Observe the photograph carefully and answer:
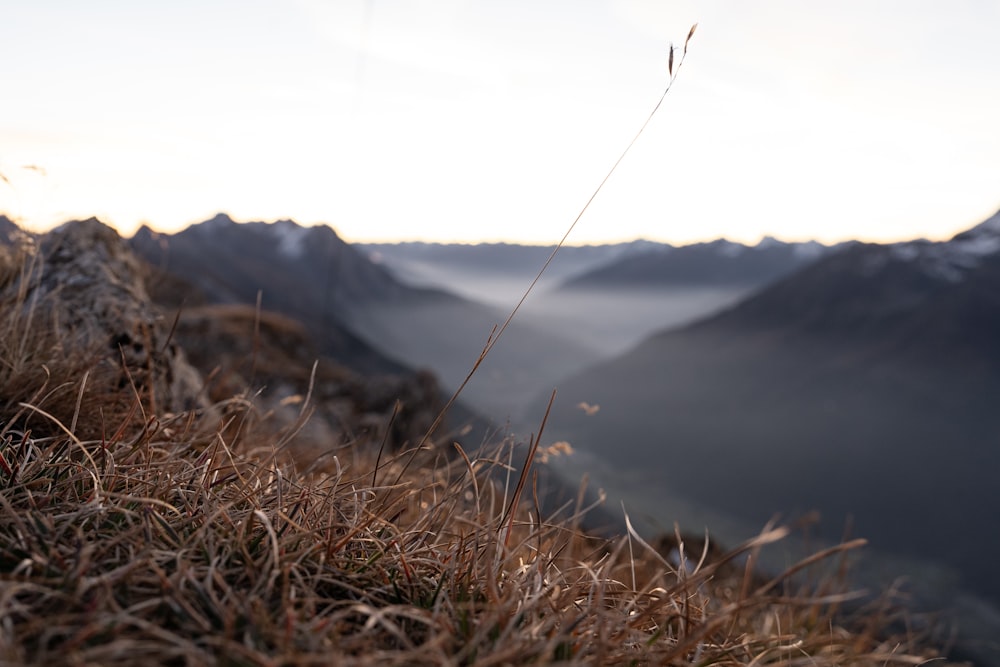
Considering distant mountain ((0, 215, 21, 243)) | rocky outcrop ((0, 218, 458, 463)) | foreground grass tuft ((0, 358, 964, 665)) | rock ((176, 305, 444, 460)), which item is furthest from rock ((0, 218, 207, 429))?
rock ((176, 305, 444, 460))

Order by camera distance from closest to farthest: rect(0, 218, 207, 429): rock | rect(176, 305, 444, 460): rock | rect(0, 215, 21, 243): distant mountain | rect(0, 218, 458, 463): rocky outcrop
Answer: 1. rect(0, 218, 458, 463): rocky outcrop
2. rect(0, 218, 207, 429): rock
3. rect(0, 215, 21, 243): distant mountain
4. rect(176, 305, 444, 460): rock

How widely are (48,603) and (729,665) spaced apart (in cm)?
185

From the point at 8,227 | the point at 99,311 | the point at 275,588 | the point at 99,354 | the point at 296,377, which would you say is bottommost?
the point at 296,377

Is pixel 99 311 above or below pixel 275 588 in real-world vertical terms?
above

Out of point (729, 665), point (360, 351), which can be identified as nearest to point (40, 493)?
point (729, 665)

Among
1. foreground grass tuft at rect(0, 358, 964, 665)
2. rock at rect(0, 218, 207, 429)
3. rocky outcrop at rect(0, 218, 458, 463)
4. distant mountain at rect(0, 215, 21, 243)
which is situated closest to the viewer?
foreground grass tuft at rect(0, 358, 964, 665)

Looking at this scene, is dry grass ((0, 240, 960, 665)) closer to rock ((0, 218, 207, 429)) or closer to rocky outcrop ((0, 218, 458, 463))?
rocky outcrop ((0, 218, 458, 463))

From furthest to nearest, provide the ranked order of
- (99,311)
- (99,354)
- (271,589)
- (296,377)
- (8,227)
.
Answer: (296,377) → (8,227) → (99,311) → (99,354) → (271,589)

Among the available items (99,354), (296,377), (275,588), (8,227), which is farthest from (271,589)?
(296,377)

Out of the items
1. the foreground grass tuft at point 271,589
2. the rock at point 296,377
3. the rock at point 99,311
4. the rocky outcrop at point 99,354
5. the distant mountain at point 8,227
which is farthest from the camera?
the rock at point 296,377

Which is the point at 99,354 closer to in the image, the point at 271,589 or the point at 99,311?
the point at 99,311

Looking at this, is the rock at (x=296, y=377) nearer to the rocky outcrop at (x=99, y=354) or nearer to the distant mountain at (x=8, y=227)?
the rocky outcrop at (x=99, y=354)

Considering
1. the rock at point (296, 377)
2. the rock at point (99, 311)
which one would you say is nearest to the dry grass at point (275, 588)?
the rock at point (99, 311)

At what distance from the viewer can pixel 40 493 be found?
2033mm
